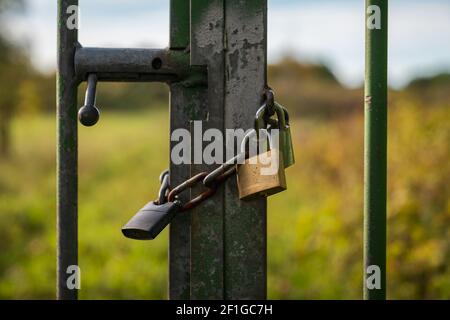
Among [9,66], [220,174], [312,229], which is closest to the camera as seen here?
[220,174]

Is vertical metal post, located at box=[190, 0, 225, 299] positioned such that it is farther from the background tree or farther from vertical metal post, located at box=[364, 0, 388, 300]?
the background tree

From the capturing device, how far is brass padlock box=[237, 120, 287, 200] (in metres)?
1.05

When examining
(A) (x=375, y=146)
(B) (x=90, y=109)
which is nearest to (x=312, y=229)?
(A) (x=375, y=146)

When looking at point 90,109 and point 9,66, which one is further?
point 9,66

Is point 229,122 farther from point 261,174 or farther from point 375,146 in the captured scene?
point 375,146

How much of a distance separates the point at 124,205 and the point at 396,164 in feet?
16.7

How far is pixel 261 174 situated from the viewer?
41.7 inches

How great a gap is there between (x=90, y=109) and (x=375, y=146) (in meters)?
0.52

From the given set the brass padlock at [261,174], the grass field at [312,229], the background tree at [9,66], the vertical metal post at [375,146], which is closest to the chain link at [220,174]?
the brass padlock at [261,174]

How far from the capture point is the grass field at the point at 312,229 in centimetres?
378

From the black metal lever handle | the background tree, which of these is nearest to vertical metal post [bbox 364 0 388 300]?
the black metal lever handle

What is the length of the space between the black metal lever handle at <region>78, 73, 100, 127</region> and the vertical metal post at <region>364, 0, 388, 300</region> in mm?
497

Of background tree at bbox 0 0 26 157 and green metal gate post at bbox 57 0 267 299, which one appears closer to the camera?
green metal gate post at bbox 57 0 267 299
